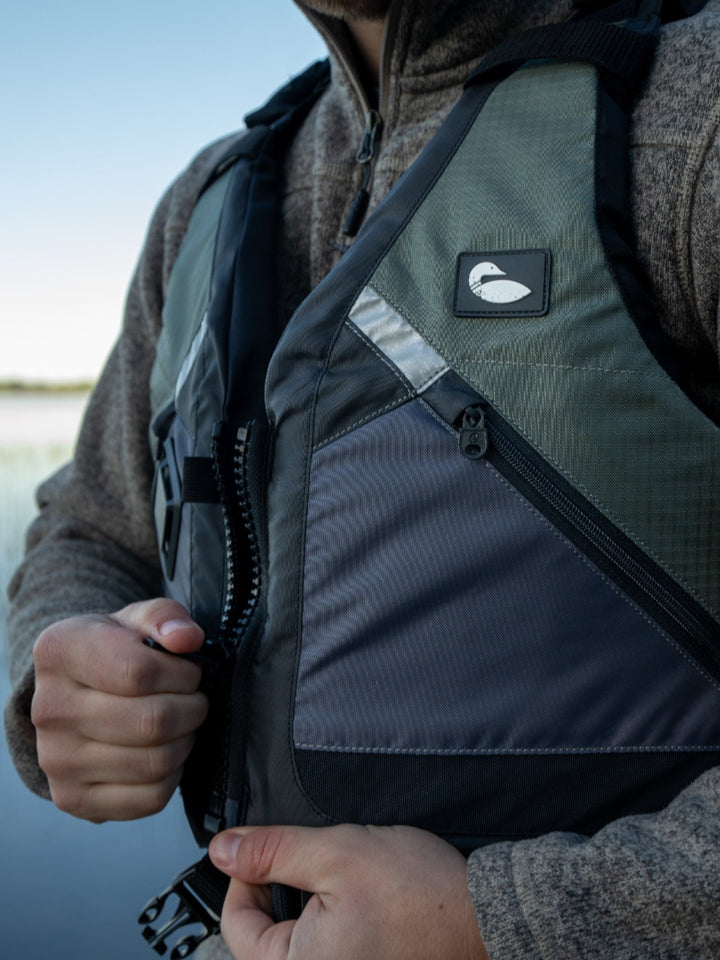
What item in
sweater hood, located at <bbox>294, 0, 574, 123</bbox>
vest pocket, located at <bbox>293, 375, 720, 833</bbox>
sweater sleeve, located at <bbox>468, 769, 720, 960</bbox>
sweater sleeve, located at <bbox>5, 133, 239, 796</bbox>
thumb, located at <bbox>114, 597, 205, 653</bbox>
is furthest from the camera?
sweater sleeve, located at <bbox>5, 133, 239, 796</bbox>

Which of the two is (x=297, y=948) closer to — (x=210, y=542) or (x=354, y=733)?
(x=354, y=733)

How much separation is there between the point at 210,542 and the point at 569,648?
52cm

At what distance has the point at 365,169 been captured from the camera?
129 cm

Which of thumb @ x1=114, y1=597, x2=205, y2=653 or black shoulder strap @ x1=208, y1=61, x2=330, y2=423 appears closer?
thumb @ x1=114, y1=597, x2=205, y2=653

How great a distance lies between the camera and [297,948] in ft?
2.65

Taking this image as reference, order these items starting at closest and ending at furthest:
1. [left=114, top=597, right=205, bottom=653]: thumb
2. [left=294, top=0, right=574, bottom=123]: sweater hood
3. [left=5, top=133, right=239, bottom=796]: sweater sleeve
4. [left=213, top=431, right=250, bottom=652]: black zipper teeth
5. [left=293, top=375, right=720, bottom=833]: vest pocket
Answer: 1. [left=293, top=375, right=720, bottom=833]: vest pocket
2. [left=114, top=597, right=205, bottom=653]: thumb
3. [left=213, top=431, right=250, bottom=652]: black zipper teeth
4. [left=294, top=0, right=574, bottom=123]: sweater hood
5. [left=5, top=133, right=239, bottom=796]: sweater sleeve

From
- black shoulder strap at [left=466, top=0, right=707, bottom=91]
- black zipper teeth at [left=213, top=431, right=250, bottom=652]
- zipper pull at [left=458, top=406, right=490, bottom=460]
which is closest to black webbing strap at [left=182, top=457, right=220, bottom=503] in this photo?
black zipper teeth at [left=213, top=431, right=250, bottom=652]

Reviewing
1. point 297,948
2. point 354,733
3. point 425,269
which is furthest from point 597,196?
point 297,948

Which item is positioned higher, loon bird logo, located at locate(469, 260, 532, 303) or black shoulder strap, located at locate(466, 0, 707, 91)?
black shoulder strap, located at locate(466, 0, 707, 91)

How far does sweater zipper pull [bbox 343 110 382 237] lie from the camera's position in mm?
A: 1266

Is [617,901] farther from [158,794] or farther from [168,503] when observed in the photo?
[168,503]

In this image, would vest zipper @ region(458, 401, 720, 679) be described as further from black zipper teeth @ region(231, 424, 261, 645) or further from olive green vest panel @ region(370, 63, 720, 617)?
black zipper teeth @ region(231, 424, 261, 645)

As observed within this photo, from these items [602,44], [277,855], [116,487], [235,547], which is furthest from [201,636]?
[602,44]

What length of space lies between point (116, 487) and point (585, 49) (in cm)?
105
